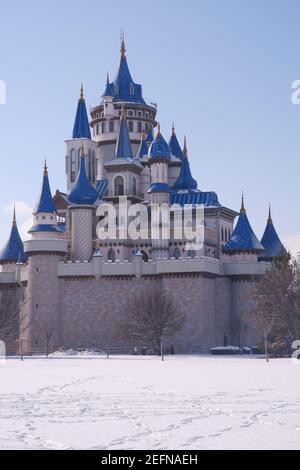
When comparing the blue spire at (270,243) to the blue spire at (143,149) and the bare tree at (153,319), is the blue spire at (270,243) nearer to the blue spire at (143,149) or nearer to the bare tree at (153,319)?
the bare tree at (153,319)

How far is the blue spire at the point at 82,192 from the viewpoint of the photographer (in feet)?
228

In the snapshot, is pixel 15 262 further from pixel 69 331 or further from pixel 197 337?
pixel 197 337

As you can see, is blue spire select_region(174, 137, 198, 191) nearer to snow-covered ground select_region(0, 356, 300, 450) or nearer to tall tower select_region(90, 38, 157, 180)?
tall tower select_region(90, 38, 157, 180)

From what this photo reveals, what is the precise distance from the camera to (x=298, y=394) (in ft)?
77.6

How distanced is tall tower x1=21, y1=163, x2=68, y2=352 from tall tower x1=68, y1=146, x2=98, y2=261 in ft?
8.66

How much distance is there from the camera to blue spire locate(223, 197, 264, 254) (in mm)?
66750

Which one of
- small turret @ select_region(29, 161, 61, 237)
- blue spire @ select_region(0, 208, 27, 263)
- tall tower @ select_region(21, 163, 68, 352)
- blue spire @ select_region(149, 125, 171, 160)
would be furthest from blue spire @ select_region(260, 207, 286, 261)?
blue spire @ select_region(0, 208, 27, 263)

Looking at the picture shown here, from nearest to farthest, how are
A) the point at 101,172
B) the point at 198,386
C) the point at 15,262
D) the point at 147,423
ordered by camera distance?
1. the point at 147,423
2. the point at 198,386
3. the point at 15,262
4. the point at 101,172

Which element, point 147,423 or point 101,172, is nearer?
point 147,423

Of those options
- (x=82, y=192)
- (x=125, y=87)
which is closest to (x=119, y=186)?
(x=82, y=192)
